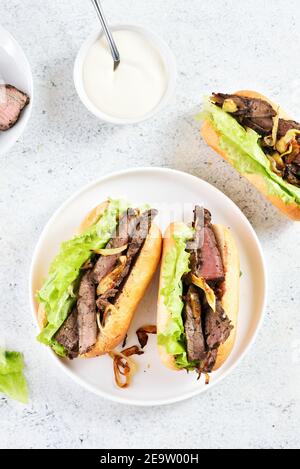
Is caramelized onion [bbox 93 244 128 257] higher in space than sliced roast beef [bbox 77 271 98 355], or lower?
higher

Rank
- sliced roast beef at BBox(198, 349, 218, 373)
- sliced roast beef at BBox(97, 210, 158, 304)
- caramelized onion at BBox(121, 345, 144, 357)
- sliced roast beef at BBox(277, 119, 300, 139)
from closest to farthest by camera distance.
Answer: sliced roast beef at BBox(198, 349, 218, 373) < sliced roast beef at BBox(97, 210, 158, 304) < sliced roast beef at BBox(277, 119, 300, 139) < caramelized onion at BBox(121, 345, 144, 357)

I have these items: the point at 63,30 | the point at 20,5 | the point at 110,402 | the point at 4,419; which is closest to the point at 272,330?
the point at 110,402

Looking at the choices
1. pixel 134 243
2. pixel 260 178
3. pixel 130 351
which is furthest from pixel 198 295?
pixel 260 178

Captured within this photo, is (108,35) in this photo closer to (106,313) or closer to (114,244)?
(114,244)

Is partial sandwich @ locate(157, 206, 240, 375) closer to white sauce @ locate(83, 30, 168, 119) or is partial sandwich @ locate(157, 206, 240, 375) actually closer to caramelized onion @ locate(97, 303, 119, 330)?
caramelized onion @ locate(97, 303, 119, 330)

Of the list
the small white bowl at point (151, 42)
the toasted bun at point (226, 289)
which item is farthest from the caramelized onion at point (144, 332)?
the small white bowl at point (151, 42)

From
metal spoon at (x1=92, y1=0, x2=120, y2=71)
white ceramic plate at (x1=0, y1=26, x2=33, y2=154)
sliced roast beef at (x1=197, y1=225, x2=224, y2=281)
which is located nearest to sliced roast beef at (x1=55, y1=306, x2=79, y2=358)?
sliced roast beef at (x1=197, y1=225, x2=224, y2=281)
